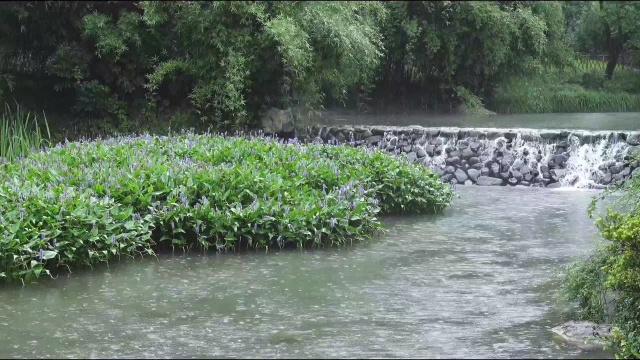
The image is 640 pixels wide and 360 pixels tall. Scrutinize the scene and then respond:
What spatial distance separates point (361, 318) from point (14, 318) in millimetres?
Answer: 2498

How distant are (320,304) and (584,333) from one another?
1988mm

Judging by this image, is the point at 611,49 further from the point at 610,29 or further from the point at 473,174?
the point at 473,174

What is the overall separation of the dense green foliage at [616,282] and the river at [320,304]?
0.25 meters

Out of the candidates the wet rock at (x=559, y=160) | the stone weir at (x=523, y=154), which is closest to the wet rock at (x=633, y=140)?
the stone weir at (x=523, y=154)

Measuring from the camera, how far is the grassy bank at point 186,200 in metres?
8.27

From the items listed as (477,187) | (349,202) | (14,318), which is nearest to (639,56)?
(477,187)

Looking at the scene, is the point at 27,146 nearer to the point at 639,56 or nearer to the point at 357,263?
the point at 357,263

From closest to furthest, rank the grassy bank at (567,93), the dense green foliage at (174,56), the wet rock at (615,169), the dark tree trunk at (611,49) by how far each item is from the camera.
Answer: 1. the wet rock at (615,169)
2. the dense green foliage at (174,56)
3. the grassy bank at (567,93)
4. the dark tree trunk at (611,49)

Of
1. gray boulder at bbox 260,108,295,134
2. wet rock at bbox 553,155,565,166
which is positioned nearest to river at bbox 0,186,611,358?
wet rock at bbox 553,155,565,166

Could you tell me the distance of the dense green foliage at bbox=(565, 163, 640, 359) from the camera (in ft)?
18.6

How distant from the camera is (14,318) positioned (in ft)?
22.2

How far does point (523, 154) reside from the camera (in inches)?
617

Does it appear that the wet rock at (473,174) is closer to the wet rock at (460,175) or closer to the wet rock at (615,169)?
the wet rock at (460,175)

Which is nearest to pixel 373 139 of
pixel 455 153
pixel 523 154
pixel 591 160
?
pixel 455 153
